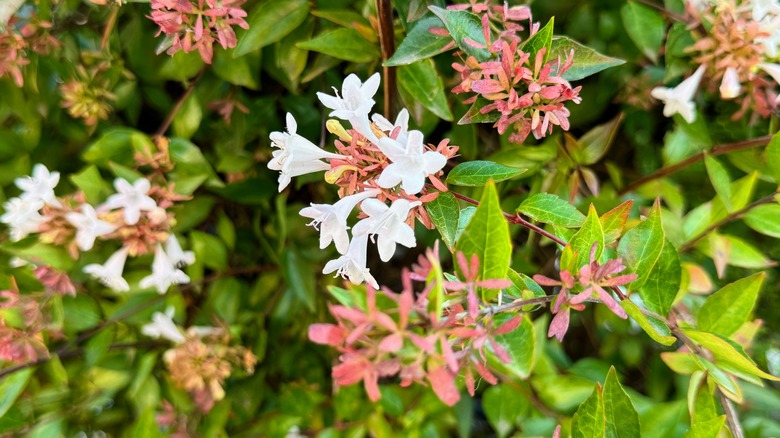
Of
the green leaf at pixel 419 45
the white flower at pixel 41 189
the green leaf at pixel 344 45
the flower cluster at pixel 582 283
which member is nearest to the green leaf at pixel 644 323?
the flower cluster at pixel 582 283

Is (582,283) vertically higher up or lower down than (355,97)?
lower down

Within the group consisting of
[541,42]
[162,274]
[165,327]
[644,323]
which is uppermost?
[541,42]

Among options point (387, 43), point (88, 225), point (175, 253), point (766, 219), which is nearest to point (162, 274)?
point (175, 253)

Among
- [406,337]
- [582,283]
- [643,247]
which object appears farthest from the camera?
[643,247]

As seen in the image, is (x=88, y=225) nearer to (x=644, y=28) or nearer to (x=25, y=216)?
(x=25, y=216)

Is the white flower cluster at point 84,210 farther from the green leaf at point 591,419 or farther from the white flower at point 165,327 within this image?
the green leaf at point 591,419

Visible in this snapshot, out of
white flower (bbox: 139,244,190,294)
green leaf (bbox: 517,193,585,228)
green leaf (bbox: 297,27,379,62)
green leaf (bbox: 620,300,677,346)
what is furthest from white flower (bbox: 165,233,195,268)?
green leaf (bbox: 620,300,677,346)

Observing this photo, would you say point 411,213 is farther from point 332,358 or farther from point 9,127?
point 9,127
